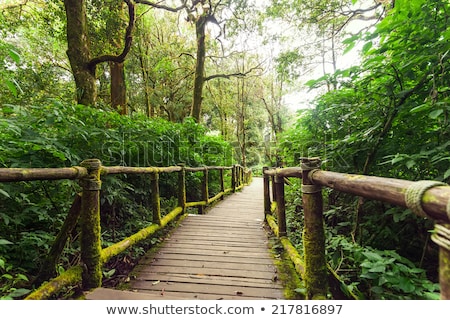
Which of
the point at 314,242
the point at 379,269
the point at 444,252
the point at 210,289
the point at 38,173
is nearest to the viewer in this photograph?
the point at 444,252

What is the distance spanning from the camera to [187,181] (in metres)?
6.21

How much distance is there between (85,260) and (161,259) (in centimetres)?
97

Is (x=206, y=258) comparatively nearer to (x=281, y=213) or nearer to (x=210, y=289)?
(x=210, y=289)

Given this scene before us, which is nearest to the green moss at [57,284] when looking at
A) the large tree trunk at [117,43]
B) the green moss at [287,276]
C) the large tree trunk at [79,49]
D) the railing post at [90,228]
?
the railing post at [90,228]

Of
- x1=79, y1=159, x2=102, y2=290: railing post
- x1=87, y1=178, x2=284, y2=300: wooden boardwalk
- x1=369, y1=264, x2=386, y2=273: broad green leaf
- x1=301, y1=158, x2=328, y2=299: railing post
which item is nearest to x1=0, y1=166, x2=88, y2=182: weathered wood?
x1=79, y1=159, x2=102, y2=290: railing post

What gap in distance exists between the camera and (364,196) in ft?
3.84

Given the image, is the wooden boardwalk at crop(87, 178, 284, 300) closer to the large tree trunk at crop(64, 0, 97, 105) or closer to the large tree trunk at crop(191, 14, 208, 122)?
the large tree trunk at crop(64, 0, 97, 105)

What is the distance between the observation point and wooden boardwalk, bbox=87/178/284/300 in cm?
200

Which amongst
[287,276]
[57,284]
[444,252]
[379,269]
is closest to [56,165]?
[57,284]

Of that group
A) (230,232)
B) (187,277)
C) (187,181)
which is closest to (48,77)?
(187,181)

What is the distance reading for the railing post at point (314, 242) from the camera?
167 cm

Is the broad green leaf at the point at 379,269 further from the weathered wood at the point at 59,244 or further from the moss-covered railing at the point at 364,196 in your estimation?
the weathered wood at the point at 59,244

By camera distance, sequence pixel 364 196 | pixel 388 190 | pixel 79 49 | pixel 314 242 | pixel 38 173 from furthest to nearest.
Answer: pixel 79 49, pixel 314 242, pixel 38 173, pixel 364 196, pixel 388 190

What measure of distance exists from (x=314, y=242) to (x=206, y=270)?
46.5 inches
